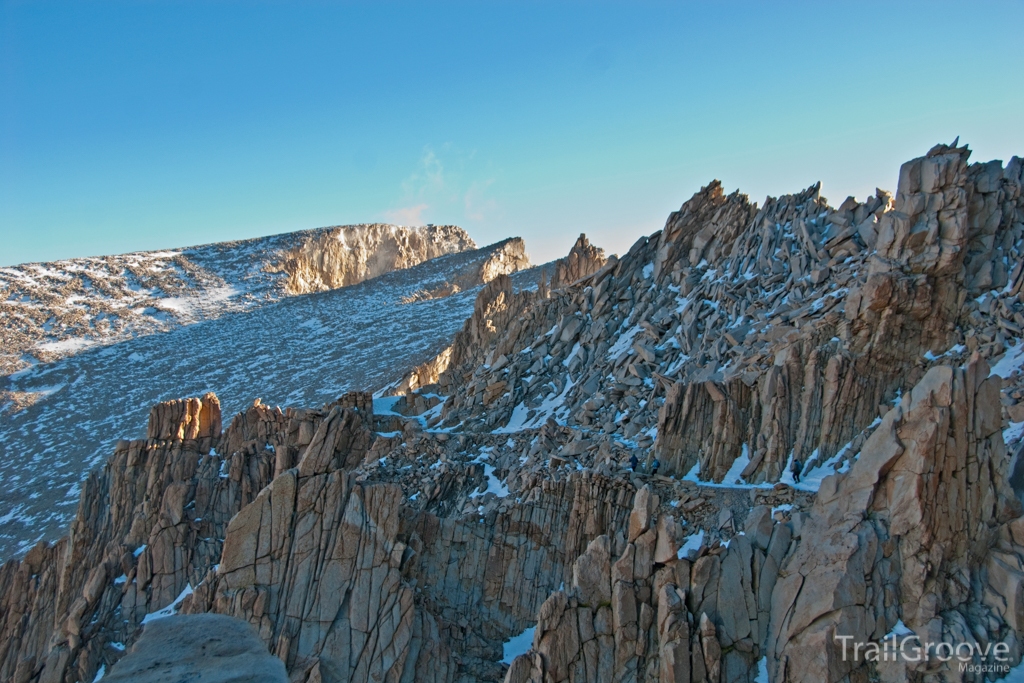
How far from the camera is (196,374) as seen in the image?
75875 mm

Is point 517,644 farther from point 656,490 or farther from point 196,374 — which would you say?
point 196,374

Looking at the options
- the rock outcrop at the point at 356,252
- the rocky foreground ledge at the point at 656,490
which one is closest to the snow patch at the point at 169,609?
the rocky foreground ledge at the point at 656,490

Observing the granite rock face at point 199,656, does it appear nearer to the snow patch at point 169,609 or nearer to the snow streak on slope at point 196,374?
the snow patch at point 169,609

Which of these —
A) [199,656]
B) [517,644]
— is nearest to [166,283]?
[517,644]

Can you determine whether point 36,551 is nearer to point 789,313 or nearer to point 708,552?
point 708,552

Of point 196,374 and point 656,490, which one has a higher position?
point 196,374

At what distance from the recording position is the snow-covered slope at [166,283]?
86.7 m

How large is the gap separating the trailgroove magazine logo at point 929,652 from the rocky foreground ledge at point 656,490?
3.5 inches

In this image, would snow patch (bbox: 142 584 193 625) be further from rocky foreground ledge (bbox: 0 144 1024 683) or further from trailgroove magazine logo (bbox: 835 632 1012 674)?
trailgroove magazine logo (bbox: 835 632 1012 674)

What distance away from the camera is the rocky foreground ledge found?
18.9 m

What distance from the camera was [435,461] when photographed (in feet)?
111

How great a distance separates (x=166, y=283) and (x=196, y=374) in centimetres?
3444

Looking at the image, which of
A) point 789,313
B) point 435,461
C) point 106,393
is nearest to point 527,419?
point 435,461

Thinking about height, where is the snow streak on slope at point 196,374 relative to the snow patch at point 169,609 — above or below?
above
